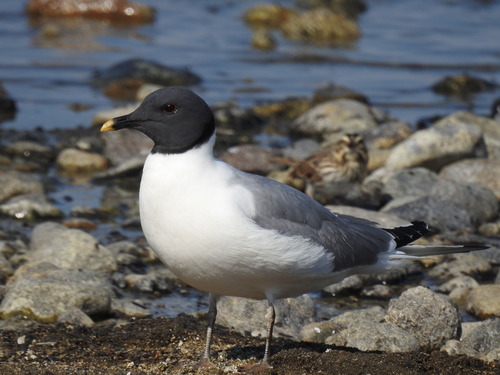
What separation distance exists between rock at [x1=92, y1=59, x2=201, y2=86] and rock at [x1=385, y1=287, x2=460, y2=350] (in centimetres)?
1108

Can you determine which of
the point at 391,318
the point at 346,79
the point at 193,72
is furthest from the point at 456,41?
the point at 391,318

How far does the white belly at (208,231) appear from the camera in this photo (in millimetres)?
5680

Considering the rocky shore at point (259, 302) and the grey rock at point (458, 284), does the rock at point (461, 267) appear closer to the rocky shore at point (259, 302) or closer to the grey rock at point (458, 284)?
the rocky shore at point (259, 302)

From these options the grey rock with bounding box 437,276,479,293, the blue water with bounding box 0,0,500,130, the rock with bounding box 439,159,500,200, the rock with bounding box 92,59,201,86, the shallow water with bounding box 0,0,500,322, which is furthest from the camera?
the rock with bounding box 92,59,201,86

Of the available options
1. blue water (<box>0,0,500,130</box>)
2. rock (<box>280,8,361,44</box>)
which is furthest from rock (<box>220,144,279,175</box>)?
rock (<box>280,8,361,44</box>)

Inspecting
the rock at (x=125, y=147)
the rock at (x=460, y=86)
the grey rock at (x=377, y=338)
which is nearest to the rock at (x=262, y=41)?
the rock at (x=460, y=86)

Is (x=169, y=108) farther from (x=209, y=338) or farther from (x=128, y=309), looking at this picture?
(x=128, y=309)

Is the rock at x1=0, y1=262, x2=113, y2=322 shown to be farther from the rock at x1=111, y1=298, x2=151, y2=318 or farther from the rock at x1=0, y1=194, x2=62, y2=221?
the rock at x1=0, y1=194, x2=62, y2=221

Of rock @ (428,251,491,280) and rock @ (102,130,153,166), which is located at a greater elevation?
rock @ (428,251,491,280)

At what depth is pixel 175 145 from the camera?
5867 mm

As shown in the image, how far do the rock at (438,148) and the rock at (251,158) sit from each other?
1600mm

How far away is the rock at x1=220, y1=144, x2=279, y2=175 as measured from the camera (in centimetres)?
1286

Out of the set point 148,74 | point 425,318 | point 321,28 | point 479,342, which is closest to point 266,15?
point 321,28

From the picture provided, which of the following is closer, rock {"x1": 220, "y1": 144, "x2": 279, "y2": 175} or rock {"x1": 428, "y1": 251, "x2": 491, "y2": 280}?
rock {"x1": 428, "y1": 251, "x2": 491, "y2": 280}
